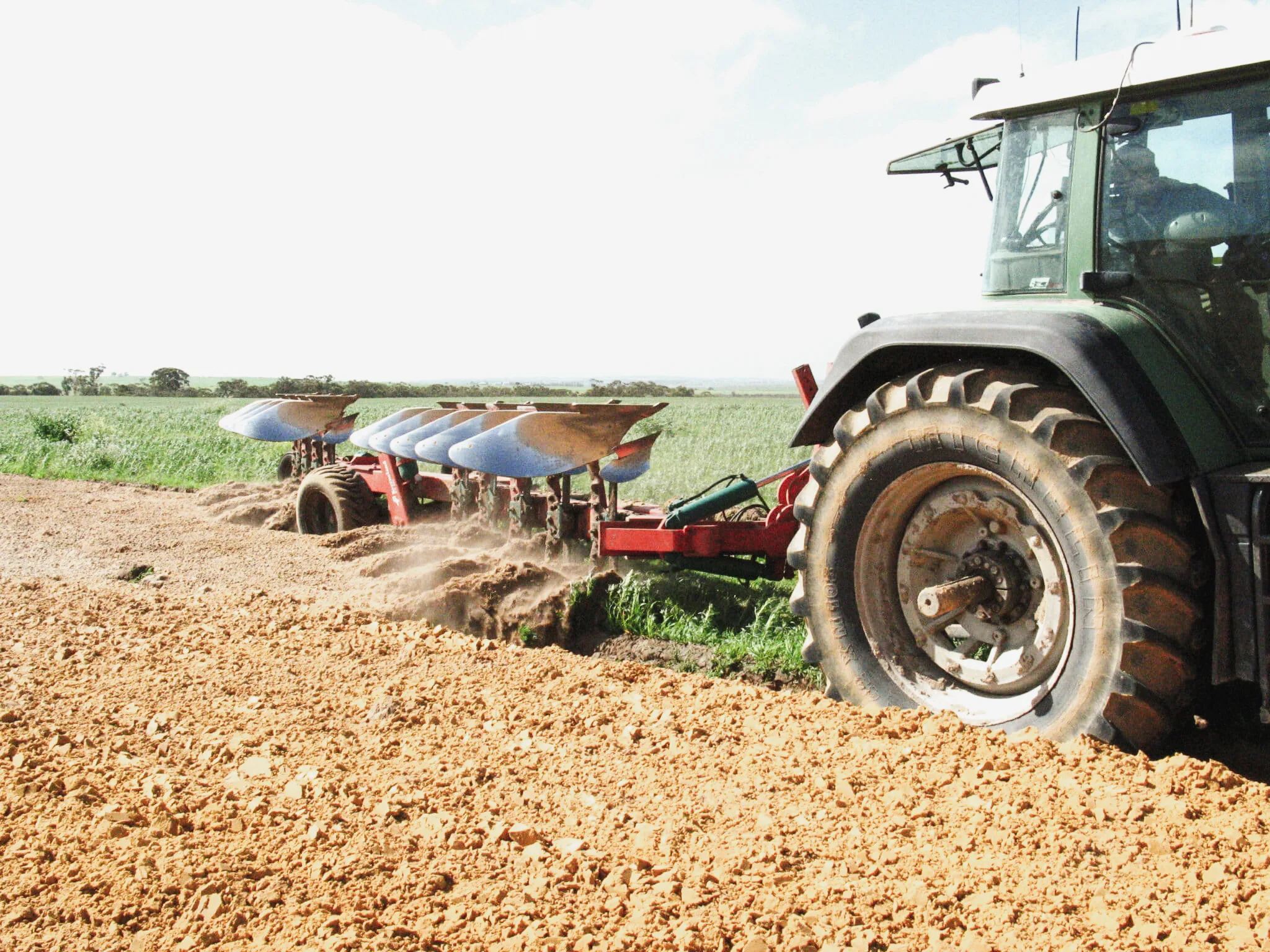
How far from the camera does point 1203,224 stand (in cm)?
321

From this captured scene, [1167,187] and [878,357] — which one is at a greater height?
[1167,187]

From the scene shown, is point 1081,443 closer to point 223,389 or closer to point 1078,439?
point 1078,439

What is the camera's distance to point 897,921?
2.38 m

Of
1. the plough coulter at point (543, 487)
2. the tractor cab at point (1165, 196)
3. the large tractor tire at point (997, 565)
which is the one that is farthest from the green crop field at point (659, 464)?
the tractor cab at point (1165, 196)

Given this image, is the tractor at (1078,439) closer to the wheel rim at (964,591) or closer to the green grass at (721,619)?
the wheel rim at (964,591)

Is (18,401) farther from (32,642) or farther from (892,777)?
(892,777)

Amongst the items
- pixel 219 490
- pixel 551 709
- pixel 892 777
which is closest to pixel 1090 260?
pixel 892 777

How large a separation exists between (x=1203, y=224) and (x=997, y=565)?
3.99 feet

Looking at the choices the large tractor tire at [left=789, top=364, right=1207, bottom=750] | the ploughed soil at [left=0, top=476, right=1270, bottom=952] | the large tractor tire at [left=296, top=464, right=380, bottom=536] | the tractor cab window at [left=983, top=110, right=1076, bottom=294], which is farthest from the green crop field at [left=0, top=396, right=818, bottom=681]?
the large tractor tire at [left=296, top=464, right=380, bottom=536]

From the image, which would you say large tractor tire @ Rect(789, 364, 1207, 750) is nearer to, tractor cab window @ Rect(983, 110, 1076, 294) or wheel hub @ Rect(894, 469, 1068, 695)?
wheel hub @ Rect(894, 469, 1068, 695)

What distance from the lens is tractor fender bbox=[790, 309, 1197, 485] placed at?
2.99 meters

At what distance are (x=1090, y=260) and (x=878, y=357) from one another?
79 centimetres

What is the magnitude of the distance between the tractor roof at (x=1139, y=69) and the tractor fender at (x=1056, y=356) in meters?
0.74

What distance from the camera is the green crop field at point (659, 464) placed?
5.59 metres
